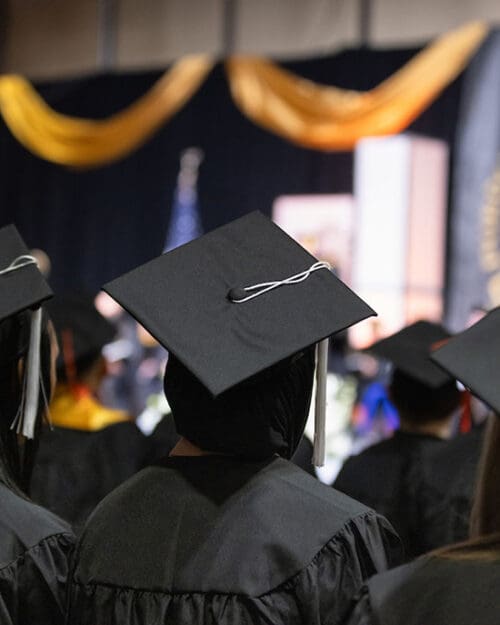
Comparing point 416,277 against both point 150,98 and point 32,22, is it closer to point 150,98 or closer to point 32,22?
point 150,98

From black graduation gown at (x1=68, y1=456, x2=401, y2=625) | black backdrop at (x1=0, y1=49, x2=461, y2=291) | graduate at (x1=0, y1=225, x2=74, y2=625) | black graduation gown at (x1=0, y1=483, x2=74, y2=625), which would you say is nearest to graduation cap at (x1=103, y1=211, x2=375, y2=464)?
black graduation gown at (x1=68, y1=456, x2=401, y2=625)

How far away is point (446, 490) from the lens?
3.23 m

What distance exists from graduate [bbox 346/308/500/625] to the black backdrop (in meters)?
5.54

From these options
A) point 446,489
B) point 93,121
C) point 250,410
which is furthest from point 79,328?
point 93,121

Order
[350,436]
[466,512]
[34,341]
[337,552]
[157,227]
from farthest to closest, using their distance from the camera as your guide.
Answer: [157,227] → [350,436] → [466,512] → [34,341] → [337,552]

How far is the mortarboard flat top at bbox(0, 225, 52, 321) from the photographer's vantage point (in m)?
→ 2.22

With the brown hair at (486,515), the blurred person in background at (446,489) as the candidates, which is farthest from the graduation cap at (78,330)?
the brown hair at (486,515)

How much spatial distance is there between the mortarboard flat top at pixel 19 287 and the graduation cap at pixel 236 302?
259mm

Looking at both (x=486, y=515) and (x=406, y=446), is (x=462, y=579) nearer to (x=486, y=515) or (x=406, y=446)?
(x=486, y=515)

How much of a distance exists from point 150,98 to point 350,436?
293 cm

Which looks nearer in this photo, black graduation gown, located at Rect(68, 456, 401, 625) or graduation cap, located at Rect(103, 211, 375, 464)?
black graduation gown, located at Rect(68, 456, 401, 625)

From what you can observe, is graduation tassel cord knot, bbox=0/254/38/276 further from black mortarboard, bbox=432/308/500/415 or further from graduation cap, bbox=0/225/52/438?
black mortarboard, bbox=432/308/500/415

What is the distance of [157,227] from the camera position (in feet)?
26.0

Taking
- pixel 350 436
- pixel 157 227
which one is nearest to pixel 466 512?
pixel 350 436
